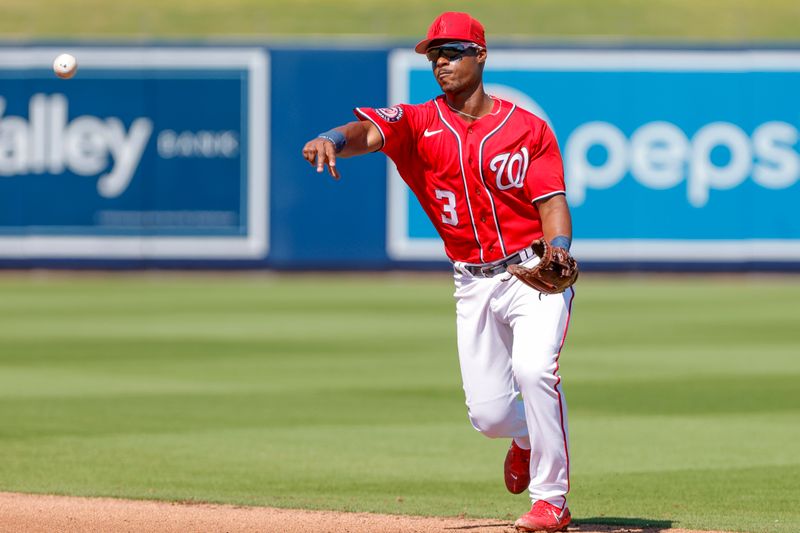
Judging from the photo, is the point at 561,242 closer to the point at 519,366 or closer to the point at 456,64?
the point at 519,366

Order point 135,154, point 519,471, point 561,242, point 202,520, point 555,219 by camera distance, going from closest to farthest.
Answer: point 561,242 < point 555,219 < point 202,520 < point 519,471 < point 135,154

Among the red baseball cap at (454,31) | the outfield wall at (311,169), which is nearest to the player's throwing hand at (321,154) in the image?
the red baseball cap at (454,31)

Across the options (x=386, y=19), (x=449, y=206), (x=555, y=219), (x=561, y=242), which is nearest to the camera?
(x=561, y=242)

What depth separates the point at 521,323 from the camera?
22.4 feet

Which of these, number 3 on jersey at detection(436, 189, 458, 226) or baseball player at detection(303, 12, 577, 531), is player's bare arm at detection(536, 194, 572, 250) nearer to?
baseball player at detection(303, 12, 577, 531)

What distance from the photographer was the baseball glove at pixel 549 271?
6.48 m

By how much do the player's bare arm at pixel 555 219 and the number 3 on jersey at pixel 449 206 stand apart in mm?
377

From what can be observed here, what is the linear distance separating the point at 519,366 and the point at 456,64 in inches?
52.7

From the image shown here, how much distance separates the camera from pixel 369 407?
11414mm

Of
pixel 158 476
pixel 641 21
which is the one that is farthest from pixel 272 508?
pixel 641 21

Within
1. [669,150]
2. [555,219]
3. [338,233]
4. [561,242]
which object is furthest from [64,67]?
[669,150]

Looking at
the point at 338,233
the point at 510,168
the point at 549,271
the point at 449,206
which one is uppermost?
the point at 510,168

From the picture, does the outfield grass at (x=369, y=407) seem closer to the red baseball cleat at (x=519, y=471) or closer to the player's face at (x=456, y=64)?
the red baseball cleat at (x=519, y=471)

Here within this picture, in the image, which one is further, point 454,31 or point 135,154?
point 135,154
